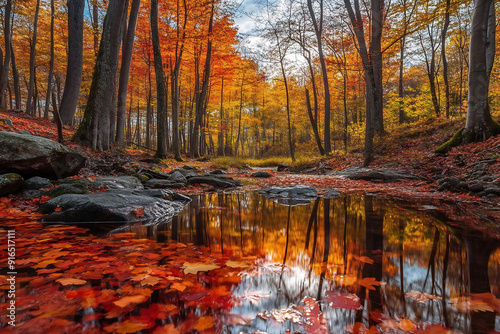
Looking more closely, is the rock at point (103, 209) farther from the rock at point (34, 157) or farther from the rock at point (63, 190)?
the rock at point (34, 157)

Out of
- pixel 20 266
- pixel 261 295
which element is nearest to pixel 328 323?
pixel 261 295

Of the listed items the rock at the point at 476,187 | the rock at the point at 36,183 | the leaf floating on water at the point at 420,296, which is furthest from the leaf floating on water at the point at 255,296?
the rock at the point at 476,187

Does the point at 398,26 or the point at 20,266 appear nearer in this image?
the point at 20,266

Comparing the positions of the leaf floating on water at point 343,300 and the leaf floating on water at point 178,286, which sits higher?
the leaf floating on water at point 178,286

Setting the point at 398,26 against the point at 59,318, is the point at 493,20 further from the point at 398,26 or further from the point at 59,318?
the point at 59,318

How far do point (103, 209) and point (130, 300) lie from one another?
221 cm

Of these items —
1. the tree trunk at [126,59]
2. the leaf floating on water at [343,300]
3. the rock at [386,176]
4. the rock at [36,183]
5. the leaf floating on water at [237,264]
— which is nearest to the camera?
the leaf floating on water at [343,300]

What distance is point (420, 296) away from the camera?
1384 millimetres

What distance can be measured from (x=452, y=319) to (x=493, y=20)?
48.9ft

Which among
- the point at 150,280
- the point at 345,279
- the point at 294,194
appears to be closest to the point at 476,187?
the point at 294,194

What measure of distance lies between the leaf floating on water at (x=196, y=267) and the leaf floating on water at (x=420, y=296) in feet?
4.17

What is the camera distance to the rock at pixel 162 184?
611 cm

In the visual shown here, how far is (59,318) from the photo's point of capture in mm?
1130

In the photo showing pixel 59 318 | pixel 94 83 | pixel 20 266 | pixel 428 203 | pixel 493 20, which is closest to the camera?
pixel 59 318
